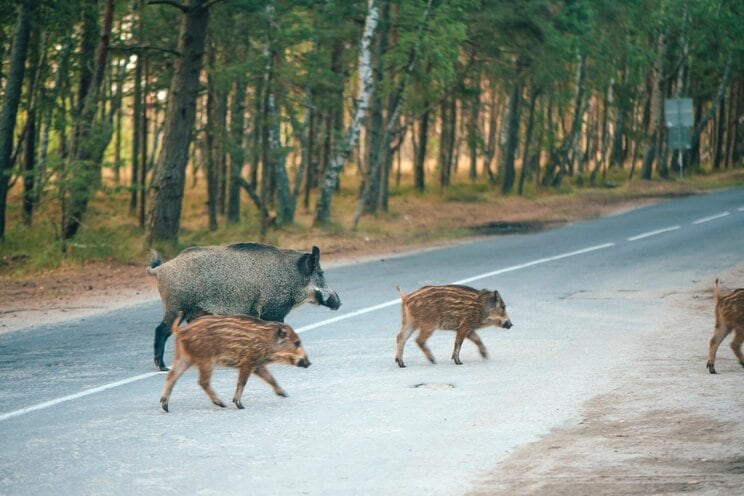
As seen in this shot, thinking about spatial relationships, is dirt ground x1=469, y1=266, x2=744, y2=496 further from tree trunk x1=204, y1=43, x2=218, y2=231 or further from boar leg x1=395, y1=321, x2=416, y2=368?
tree trunk x1=204, y1=43, x2=218, y2=231

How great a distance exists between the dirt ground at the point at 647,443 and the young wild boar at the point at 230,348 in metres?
2.52

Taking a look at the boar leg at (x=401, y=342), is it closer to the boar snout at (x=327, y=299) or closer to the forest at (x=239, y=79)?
the boar snout at (x=327, y=299)

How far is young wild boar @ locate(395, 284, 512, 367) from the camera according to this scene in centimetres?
1190

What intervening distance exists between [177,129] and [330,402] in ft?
50.0

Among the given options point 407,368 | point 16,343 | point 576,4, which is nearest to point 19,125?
point 576,4

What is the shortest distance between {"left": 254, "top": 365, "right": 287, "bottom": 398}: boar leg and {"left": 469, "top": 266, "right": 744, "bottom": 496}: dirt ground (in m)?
2.71

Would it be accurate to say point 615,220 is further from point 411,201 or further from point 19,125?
point 19,125

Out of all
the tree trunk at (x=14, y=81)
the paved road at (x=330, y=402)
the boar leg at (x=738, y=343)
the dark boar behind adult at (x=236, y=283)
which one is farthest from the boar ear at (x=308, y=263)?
the tree trunk at (x=14, y=81)

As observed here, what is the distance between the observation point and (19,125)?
48344 mm

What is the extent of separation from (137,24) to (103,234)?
7.99m

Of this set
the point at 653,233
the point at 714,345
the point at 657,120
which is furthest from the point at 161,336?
the point at 657,120

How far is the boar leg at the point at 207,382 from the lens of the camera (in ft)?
32.1

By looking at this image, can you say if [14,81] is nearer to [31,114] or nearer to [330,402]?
[31,114]

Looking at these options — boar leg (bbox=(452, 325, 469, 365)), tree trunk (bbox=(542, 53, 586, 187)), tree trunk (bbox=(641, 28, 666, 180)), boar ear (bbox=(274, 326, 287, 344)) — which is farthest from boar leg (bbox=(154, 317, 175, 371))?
tree trunk (bbox=(641, 28, 666, 180))
